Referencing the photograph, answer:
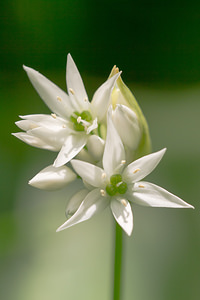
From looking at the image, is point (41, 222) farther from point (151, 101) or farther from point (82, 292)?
point (151, 101)

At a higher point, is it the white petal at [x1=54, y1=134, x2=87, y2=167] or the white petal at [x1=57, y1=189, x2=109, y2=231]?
the white petal at [x1=54, y1=134, x2=87, y2=167]

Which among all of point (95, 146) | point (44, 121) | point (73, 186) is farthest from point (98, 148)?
point (73, 186)

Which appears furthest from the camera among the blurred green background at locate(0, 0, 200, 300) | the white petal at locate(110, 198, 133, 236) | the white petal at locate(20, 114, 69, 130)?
the blurred green background at locate(0, 0, 200, 300)

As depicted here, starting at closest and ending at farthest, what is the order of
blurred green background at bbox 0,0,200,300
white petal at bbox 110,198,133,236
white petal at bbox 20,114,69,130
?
white petal at bbox 110,198,133,236 < white petal at bbox 20,114,69,130 < blurred green background at bbox 0,0,200,300

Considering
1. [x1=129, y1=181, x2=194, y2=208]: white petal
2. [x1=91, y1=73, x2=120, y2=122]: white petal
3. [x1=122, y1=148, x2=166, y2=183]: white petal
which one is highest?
[x1=91, y1=73, x2=120, y2=122]: white petal

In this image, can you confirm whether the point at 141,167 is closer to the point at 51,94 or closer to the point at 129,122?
the point at 129,122

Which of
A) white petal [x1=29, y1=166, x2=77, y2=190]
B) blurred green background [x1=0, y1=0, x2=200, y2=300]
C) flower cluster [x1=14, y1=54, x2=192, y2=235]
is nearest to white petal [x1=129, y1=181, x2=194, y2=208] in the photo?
flower cluster [x1=14, y1=54, x2=192, y2=235]

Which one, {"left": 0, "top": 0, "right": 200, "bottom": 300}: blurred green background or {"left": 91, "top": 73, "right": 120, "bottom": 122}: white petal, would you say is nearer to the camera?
{"left": 91, "top": 73, "right": 120, "bottom": 122}: white petal

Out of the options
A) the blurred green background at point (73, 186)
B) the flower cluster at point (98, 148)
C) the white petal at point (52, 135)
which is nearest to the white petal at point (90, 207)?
the flower cluster at point (98, 148)

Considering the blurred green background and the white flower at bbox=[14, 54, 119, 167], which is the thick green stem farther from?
the blurred green background
